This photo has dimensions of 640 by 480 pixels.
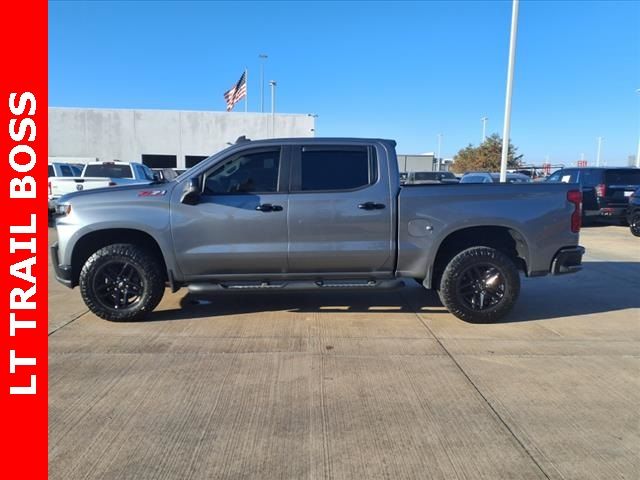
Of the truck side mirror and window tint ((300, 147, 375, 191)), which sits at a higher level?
A: window tint ((300, 147, 375, 191))

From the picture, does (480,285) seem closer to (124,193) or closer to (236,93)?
(124,193)

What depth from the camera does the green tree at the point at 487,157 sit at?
51500mm

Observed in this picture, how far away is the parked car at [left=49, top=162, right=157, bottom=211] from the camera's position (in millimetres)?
14883

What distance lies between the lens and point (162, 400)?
3.60 meters

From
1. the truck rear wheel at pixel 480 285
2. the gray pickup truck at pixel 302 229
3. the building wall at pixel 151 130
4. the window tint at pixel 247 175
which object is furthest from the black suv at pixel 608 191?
the building wall at pixel 151 130

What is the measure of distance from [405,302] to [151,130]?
31.9m

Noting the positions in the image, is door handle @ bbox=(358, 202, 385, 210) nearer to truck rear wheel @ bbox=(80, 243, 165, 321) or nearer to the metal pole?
truck rear wheel @ bbox=(80, 243, 165, 321)

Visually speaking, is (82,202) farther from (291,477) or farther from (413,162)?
(413,162)

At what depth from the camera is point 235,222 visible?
17.0ft

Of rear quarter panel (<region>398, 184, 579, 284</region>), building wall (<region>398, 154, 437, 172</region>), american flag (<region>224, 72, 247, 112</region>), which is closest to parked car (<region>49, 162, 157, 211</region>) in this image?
rear quarter panel (<region>398, 184, 579, 284</region>)

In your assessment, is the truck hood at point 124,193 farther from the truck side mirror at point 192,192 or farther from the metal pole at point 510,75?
the metal pole at point 510,75

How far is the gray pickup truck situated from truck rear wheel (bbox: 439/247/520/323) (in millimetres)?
11

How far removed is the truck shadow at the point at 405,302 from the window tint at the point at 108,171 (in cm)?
1097

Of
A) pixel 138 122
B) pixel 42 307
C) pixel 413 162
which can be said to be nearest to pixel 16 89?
pixel 42 307
